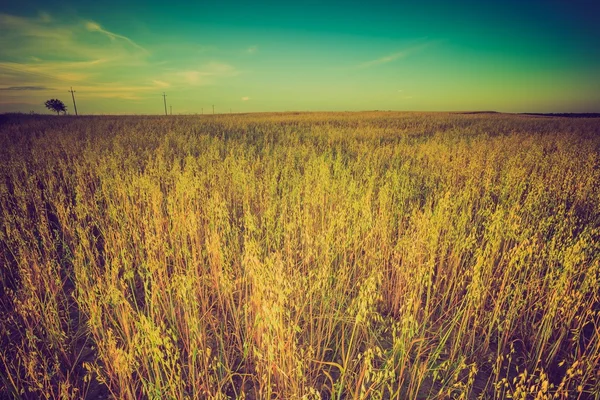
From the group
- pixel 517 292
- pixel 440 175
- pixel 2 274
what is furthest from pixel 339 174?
pixel 2 274

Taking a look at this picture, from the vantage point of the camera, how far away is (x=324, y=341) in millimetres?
2322

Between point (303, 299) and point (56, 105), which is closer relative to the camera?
point (303, 299)

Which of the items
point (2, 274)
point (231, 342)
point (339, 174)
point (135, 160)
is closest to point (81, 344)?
point (231, 342)

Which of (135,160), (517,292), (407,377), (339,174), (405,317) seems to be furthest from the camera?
(135,160)

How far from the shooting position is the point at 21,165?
252 inches

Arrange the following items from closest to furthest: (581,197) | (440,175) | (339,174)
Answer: (581,197)
(339,174)
(440,175)

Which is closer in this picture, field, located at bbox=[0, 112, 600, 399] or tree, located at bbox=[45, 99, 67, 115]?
field, located at bbox=[0, 112, 600, 399]

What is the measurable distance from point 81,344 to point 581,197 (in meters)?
7.03

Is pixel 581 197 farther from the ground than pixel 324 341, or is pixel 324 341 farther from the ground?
pixel 581 197

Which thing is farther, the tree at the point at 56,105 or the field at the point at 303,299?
the tree at the point at 56,105

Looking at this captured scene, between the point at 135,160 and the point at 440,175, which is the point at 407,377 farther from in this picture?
the point at 135,160

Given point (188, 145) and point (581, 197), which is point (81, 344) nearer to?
point (581, 197)

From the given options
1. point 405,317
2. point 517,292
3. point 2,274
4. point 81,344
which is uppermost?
point 405,317

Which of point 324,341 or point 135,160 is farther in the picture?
point 135,160
